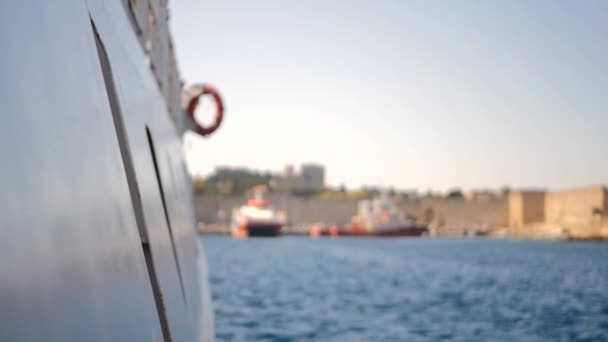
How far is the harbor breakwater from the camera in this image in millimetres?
Answer: 97375

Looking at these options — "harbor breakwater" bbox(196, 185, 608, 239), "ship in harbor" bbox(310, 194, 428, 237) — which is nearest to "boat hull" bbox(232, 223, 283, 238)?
"ship in harbor" bbox(310, 194, 428, 237)

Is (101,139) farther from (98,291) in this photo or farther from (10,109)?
(10,109)

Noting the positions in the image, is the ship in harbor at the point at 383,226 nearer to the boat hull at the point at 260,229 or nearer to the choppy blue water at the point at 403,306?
the boat hull at the point at 260,229

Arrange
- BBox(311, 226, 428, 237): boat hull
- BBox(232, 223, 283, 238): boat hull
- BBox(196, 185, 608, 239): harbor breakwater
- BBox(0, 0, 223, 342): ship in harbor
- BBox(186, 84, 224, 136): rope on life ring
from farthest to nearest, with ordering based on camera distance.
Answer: BBox(196, 185, 608, 239): harbor breakwater
BBox(311, 226, 428, 237): boat hull
BBox(232, 223, 283, 238): boat hull
BBox(186, 84, 224, 136): rope on life ring
BBox(0, 0, 223, 342): ship in harbor

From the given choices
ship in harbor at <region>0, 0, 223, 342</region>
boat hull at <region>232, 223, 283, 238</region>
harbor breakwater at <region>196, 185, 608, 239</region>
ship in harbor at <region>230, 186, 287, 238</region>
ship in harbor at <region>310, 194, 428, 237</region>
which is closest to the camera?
ship in harbor at <region>0, 0, 223, 342</region>

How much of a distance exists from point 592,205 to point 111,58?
97389 millimetres

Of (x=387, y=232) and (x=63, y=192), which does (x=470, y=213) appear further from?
(x=63, y=192)

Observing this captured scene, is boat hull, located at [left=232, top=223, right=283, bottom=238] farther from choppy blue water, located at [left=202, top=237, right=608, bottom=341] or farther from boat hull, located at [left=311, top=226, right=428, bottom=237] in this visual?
choppy blue water, located at [left=202, top=237, right=608, bottom=341]

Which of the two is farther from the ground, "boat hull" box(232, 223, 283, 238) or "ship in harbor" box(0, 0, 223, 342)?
"ship in harbor" box(0, 0, 223, 342)

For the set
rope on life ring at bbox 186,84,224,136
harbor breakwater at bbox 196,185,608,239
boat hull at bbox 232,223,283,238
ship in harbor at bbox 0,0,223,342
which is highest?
rope on life ring at bbox 186,84,224,136

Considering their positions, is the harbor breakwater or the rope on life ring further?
the harbor breakwater

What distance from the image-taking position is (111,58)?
9.28 feet

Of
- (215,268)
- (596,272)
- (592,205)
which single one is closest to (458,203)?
(592,205)

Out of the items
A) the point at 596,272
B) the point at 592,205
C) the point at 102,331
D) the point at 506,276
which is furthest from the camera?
the point at 592,205
